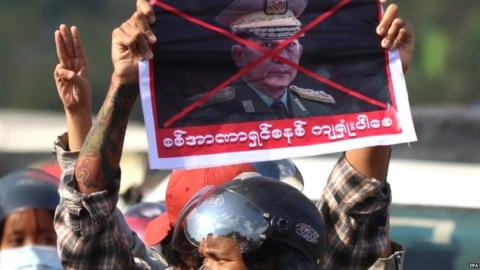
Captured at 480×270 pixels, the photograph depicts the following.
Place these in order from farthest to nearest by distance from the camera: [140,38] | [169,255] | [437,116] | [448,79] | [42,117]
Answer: [448,79]
[42,117]
[437,116]
[169,255]
[140,38]

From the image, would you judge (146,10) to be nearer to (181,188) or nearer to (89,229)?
(89,229)

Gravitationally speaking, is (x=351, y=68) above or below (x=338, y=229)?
above

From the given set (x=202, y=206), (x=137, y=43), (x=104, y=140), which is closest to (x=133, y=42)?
(x=137, y=43)

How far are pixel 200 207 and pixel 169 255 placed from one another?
305mm

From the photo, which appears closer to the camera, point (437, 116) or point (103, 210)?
point (103, 210)

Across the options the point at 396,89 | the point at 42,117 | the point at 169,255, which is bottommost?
the point at 169,255

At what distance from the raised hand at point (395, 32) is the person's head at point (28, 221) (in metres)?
2.07

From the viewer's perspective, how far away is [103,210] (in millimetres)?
4434

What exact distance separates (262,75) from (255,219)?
0.43 meters

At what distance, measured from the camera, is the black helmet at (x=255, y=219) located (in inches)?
175

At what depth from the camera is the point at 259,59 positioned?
452 cm

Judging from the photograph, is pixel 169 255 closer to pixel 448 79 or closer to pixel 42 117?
pixel 42 117

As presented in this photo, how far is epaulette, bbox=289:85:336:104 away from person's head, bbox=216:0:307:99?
1.3 inches

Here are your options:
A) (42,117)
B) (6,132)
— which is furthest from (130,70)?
(42,117)
